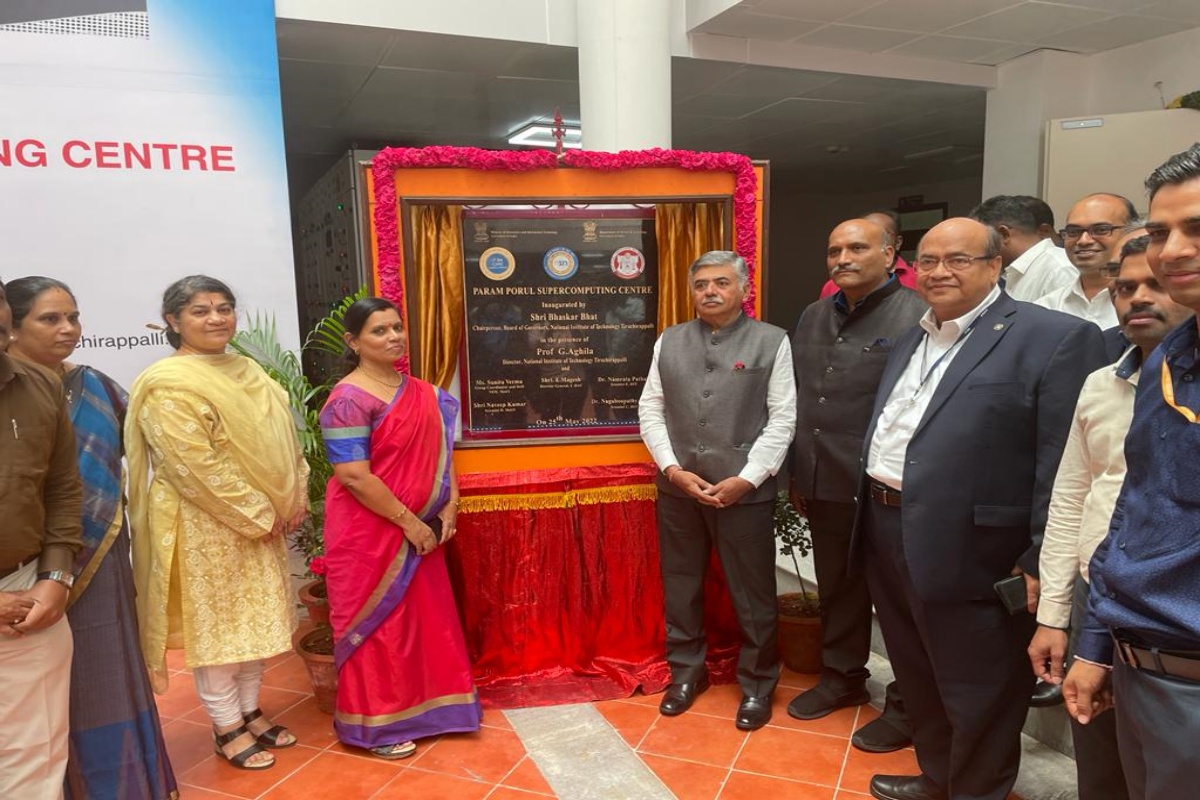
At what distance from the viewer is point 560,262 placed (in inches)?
115

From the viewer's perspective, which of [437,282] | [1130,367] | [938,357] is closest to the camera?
[1130,367]

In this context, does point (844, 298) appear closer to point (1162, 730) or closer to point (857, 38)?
point (1162, 730)

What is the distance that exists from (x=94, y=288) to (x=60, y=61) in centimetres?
93

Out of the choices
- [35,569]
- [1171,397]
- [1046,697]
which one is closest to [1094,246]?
[1046,697]

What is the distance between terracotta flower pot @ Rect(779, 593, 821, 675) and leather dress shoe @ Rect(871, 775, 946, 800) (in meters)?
0.73

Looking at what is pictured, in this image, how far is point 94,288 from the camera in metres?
3.35

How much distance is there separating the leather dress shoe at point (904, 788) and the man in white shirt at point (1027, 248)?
183 cm

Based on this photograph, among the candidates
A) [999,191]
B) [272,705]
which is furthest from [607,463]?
[999,191]

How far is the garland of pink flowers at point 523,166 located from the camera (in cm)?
269

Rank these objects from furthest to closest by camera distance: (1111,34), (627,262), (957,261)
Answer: (1111,34) < (627,262) < (957,261)

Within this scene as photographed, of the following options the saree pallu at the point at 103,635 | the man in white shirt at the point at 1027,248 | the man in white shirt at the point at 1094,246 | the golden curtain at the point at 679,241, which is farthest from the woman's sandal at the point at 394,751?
the man in white shirt at the point at 1027,248

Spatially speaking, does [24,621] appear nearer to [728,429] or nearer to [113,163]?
[728,429]

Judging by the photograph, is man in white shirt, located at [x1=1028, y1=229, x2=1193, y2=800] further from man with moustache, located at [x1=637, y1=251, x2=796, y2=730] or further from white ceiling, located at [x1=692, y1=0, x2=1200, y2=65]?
white ceiling, located at [x1=692, y1=0, x2=1200, y2=65]

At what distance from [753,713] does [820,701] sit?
0.84ft
